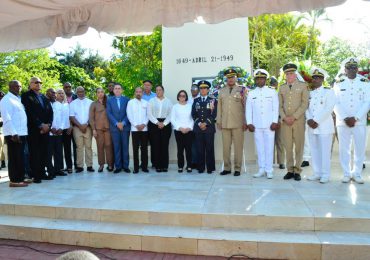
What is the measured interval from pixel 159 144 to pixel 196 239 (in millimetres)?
3765

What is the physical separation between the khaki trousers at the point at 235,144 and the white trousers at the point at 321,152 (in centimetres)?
137

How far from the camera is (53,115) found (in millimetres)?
6809

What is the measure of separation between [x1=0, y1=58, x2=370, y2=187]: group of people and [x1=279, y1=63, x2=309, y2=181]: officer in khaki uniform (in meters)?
0.02

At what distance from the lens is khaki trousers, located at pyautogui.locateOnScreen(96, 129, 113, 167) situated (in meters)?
7.41

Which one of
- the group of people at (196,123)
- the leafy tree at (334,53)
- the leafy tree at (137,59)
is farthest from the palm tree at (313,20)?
the group of people at (196,123)

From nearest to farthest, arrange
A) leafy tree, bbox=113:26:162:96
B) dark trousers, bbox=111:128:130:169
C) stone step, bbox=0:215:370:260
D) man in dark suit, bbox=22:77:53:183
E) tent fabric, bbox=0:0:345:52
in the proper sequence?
tent fabric, bbox=0:0:345:52 → stone step, bbox=0:215:370:260 → man in dark suit, bbox=22:77:53:183 → dark trousers, bbox=111:128:130:169 → leafy tree, bbox=113:26:162:96

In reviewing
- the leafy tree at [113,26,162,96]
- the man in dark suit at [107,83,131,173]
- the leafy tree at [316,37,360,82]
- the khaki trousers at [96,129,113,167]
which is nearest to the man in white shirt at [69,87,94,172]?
the khaki trousers at [96,129,113,167]

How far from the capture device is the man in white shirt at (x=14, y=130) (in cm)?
581

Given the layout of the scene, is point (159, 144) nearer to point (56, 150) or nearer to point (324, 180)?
point (56, 150)

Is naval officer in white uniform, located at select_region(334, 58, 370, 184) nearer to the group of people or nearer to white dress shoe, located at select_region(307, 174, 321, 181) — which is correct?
the group of people

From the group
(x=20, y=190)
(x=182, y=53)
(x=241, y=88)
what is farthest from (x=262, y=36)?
(x=20, y=190)

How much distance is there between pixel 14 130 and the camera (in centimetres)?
579

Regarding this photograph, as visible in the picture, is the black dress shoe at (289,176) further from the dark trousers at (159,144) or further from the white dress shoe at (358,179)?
the dark trousers at (159,144)

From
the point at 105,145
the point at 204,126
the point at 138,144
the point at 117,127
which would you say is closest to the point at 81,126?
the point at 105,145
